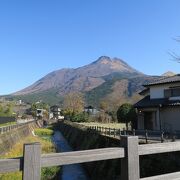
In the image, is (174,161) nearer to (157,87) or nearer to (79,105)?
(157,87)

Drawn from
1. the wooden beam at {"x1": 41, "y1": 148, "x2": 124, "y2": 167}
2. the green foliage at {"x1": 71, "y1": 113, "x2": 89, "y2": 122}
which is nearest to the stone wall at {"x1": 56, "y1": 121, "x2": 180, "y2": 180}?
the wooden beam at {"x1": 41, "y1": 148, "x2": 124, "y2": 167}

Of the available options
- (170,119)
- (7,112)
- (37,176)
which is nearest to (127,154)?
(37,176)

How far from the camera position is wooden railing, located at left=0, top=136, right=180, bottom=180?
3318 millimetres

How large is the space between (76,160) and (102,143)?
1926cm

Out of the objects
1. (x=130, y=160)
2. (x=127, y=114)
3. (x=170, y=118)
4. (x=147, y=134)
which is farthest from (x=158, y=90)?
(x=130, y=160)

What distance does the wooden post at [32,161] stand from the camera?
3323 millimetres

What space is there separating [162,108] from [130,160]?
2487cm

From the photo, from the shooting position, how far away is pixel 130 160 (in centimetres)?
411

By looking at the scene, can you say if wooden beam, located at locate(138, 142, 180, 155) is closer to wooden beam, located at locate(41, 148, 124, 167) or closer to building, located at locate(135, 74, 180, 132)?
wooden beam, located at locate(41, 148, 124, 167)

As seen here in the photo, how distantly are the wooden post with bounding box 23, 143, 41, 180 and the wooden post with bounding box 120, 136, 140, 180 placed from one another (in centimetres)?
138

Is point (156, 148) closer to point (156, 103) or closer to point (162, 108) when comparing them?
point (162, 108)

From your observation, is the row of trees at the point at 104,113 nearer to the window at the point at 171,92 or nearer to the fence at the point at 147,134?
the window at the point at 171,92

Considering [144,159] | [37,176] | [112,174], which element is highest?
[37,176]

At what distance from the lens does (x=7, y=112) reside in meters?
83.3
